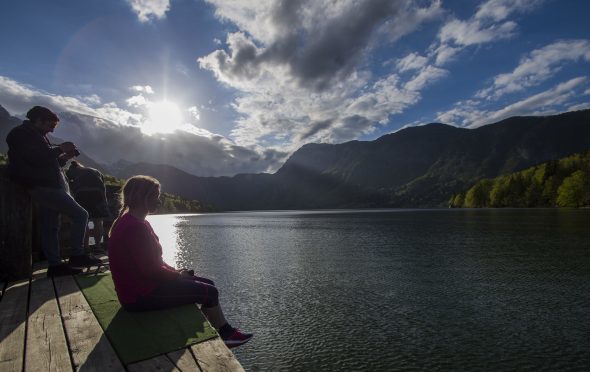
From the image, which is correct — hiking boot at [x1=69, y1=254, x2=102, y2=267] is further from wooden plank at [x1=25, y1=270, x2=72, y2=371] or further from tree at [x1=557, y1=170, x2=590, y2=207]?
tree at [x1=557, y1=170, x2=590, y2=207]

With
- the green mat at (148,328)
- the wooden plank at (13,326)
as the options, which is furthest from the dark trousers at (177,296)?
the wooden plank at (13,326)

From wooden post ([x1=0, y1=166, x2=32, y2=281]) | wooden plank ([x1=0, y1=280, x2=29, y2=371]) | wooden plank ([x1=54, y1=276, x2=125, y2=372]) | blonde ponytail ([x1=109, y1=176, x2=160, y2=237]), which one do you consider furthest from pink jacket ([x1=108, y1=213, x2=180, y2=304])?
wooden post ([x1=0, y1=166, x2=32, y2=281])

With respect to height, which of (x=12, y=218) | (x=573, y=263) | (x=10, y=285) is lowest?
(x=573, y=263)

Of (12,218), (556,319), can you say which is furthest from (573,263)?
(12,218)

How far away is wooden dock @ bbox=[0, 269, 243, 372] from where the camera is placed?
4.56 metres

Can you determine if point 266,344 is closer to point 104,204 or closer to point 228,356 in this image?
point 228,356

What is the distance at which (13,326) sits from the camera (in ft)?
18.8

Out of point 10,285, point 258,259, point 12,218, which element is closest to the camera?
point 10,285

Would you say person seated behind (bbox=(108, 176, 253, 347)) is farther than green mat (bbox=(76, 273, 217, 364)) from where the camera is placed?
Yes

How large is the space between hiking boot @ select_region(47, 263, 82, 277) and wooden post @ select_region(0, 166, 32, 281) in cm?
60

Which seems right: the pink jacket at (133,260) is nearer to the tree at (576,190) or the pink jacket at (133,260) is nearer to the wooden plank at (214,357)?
the wooden plank at (214,357)

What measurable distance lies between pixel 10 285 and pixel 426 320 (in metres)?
11.8

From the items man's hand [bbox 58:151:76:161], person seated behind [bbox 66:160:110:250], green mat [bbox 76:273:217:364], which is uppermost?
man's hand [bbox 58:151:76:161]

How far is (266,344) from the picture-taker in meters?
9.10
